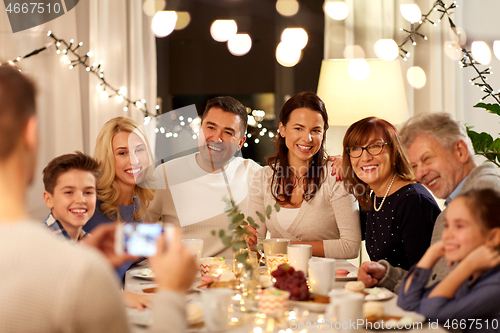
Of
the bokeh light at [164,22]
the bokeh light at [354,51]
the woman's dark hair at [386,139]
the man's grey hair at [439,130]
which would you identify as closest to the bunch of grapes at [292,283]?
the man's grey hair at [439,130]

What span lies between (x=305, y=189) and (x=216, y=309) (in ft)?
4.03

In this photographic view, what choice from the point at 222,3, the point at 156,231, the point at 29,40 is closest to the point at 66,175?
the point at 156,231

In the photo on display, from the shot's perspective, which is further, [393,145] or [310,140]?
[310,140]

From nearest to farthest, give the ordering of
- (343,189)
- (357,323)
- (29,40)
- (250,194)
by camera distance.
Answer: (357,323)
(343,189)
(250,194)
(29,40)

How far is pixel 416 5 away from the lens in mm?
3209

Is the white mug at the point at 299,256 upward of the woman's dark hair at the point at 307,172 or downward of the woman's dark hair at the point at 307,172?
downward

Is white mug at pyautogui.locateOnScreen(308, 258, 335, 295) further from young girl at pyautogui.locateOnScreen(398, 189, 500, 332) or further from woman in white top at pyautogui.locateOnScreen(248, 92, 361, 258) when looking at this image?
woman in white top at pyautogui.locateOnScreen(248, 92, 361, 258)

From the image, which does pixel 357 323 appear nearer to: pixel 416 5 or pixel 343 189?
pixel 343 189

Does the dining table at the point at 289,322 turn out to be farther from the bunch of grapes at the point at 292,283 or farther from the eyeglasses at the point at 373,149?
the eyeglasses at the point at 373,149

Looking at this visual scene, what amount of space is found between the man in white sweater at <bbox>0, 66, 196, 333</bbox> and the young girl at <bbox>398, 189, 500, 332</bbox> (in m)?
0.74

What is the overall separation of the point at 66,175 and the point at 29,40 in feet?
5.79

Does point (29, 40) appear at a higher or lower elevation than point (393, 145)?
higher

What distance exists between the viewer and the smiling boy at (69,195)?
5.42 feet

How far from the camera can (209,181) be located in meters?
2.35
